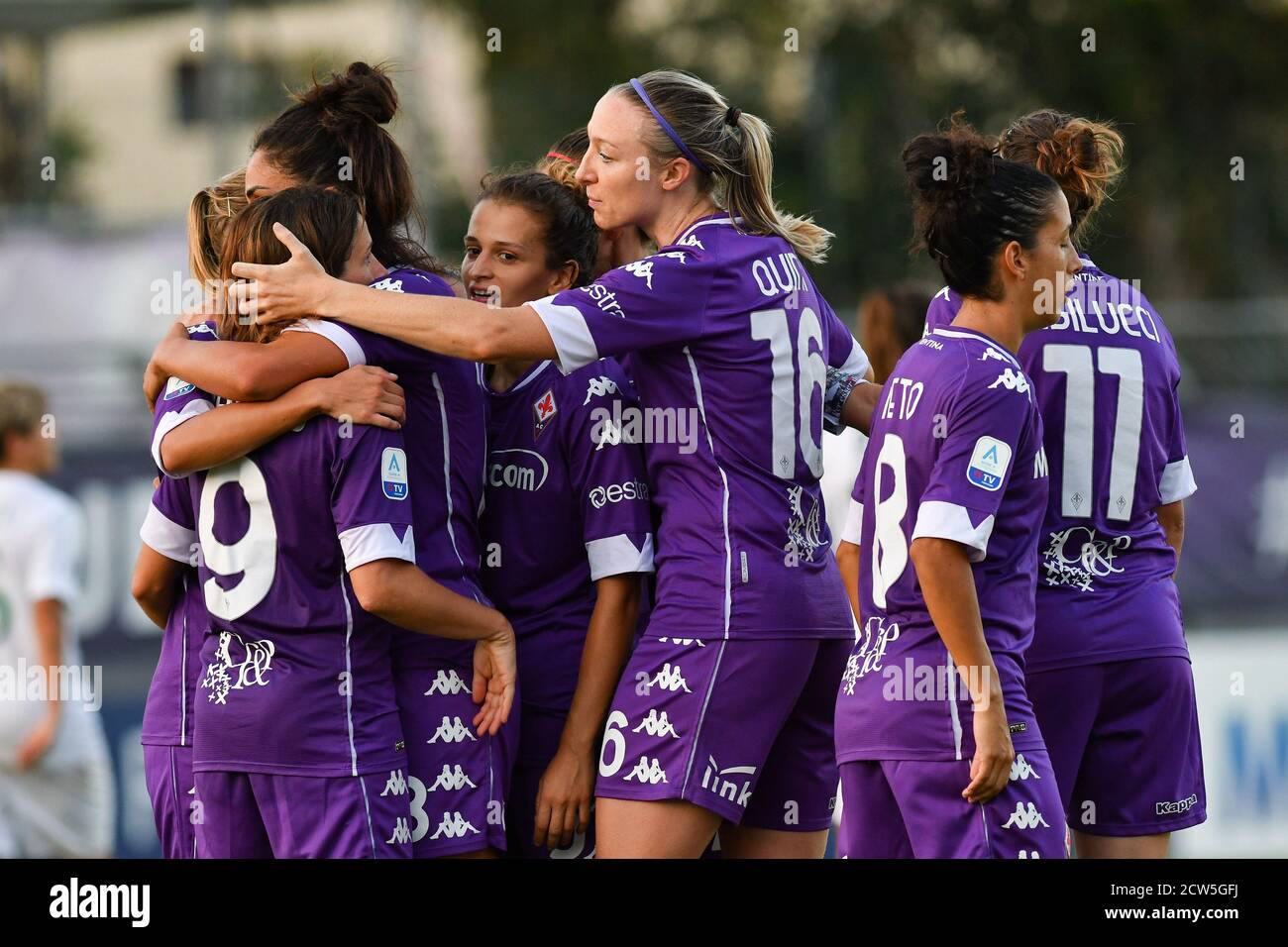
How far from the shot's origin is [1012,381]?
3566mm

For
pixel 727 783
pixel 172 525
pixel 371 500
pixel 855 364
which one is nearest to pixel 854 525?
pixel 855 364

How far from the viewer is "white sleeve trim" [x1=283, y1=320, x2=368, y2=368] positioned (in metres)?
3.55

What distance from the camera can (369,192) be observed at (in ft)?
12.6

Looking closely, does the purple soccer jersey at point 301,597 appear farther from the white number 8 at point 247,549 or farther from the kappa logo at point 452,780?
the kappa logo at point 452,780

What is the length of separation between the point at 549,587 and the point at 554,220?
91 centimetres

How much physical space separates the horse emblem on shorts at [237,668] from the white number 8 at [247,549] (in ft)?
0.23

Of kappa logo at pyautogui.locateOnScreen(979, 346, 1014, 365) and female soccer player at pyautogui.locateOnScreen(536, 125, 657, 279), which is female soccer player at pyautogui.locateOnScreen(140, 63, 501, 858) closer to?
female soccer player at pyautogui.locateOnScreen(536, 125, 657, 279)

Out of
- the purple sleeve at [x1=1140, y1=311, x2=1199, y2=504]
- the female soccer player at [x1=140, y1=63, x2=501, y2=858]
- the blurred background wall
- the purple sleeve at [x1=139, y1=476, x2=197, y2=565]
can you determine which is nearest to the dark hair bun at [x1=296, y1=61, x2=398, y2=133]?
the female soccer player at [x1=140, y1=63, x2=501, y2=858]

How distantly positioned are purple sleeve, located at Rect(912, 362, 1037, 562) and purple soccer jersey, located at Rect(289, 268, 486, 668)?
1.01 meters

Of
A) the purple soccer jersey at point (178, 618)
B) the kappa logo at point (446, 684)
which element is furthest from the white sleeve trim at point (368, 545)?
the purple soccer jersey at point (178, 618)

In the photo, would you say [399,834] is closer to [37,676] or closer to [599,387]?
[599,387]

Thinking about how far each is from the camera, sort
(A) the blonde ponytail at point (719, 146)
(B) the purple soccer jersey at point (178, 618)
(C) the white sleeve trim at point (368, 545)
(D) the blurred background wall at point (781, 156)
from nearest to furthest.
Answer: (C) the white sleeve trim at point (368, 545) → (B) the purple soccer jersey at point (178, 618) → (A) the blonde ponytail at point (719, 146) → (D) the blurred background wall at point (781, 156)

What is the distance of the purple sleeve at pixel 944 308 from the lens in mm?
4031

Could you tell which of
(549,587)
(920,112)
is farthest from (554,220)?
(920,112)
